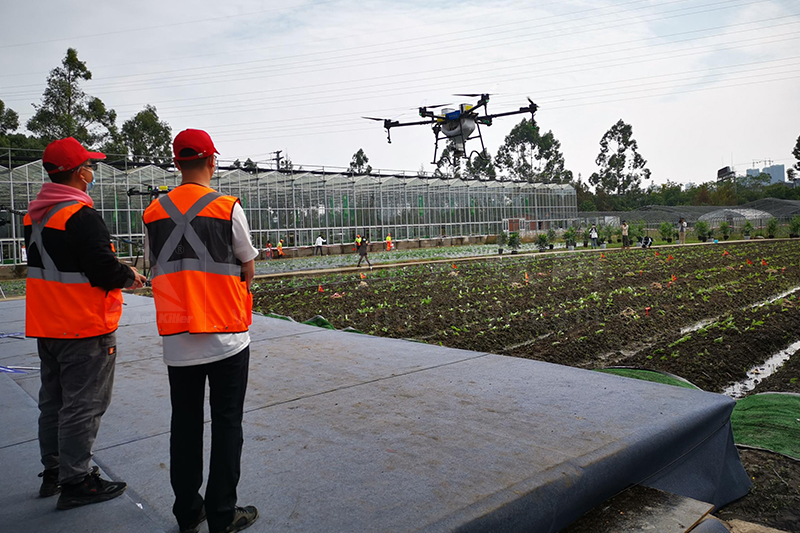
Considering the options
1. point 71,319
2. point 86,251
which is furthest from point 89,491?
point 86,251

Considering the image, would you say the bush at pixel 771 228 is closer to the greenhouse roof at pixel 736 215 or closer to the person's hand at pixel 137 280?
the greenhouse roof at pixel 736 215

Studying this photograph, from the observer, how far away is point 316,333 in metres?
7.27

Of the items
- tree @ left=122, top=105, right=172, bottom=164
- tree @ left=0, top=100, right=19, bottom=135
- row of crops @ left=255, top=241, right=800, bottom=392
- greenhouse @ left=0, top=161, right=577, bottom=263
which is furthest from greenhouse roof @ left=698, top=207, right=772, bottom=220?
tree @ left=0, top=100, right=19, bottom=135

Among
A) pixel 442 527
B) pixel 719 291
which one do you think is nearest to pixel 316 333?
pixel 442 527

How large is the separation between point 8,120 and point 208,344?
47.2 meters

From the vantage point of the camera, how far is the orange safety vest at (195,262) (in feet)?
7.77

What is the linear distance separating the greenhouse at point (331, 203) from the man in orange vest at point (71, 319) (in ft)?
75.2

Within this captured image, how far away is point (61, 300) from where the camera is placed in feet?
9.11

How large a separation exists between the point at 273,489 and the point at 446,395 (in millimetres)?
1742

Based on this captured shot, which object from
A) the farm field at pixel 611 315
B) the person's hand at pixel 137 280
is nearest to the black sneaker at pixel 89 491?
the person's hand at pixel 137 280

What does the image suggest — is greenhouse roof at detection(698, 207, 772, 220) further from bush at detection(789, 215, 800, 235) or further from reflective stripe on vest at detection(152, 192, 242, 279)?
reflective stripe on vest at detection(152, 192, 242, 279)

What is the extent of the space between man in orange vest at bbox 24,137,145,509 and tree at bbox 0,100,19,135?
4566 cm

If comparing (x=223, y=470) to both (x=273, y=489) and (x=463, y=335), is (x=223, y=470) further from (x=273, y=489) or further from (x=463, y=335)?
(x=463, y=335)

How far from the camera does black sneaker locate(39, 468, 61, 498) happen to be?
286cm
